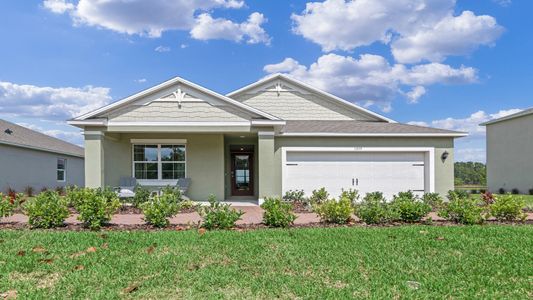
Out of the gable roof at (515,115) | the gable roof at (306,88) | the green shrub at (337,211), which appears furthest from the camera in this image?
the gable roof at (515,115)

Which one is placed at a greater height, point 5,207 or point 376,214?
point 5,207

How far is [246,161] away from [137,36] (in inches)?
280

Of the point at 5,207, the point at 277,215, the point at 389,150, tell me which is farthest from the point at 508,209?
the point at 5,207

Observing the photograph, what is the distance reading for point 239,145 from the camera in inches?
680

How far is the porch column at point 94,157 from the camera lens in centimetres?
1359

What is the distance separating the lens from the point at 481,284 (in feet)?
15.1

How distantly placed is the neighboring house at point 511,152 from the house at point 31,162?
29211 mm

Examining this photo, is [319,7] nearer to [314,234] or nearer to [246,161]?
[246,161]

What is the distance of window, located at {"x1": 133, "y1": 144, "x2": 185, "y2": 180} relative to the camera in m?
16.0

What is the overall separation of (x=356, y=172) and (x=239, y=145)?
540 centimetres

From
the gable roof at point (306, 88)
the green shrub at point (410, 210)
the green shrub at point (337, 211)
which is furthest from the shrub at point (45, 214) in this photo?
the gable roof at point (306, 88)

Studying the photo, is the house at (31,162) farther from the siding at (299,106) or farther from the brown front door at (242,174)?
the siding at (299,106)

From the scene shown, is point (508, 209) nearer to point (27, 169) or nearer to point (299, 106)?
point (299, 106)

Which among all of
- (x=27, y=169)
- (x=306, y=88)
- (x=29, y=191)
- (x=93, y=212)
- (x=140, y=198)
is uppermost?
(x=306, y=88)
